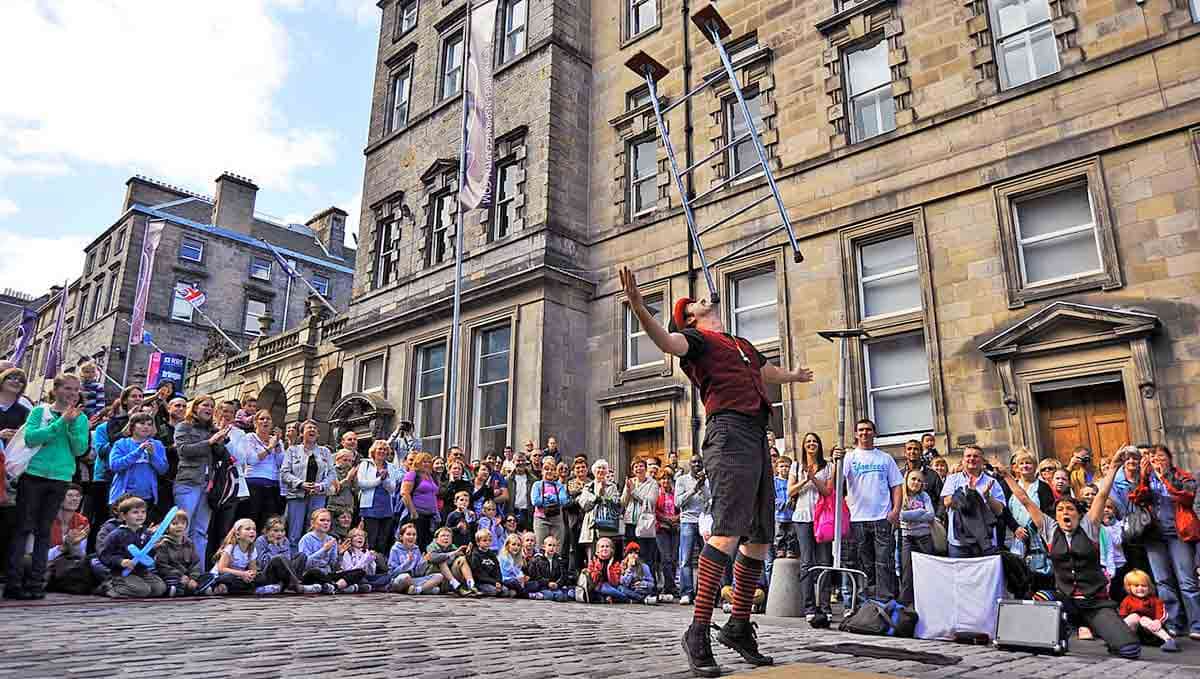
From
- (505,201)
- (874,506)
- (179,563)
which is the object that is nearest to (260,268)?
(505,201)

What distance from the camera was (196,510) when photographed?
9.14m

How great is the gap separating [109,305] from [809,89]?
4147 cm

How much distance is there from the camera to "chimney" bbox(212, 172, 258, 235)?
146 ft

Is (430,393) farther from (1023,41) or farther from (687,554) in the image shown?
(1023,41)

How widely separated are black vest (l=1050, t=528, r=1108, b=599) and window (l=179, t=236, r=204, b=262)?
44.8 metres

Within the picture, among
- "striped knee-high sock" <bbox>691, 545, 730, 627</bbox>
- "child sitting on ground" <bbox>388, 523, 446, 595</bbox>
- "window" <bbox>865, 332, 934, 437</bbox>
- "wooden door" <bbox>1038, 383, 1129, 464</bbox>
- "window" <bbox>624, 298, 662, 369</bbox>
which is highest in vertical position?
"window" <bbox>624, 298, 662, 369</bbox>

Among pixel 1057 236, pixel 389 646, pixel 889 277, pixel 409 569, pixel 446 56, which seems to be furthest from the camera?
pixel 446 56

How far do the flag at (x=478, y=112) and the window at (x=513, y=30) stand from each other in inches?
111

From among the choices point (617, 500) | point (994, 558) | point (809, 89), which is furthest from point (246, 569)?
point (809, 89)

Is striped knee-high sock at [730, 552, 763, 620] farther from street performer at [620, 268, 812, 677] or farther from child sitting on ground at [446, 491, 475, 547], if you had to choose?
child sitting on ground at [446, 491, 475, 547]

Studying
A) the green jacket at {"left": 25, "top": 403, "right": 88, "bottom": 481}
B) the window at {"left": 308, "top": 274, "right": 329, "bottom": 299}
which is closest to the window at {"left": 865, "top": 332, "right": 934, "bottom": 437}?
the green jacket at {"left": 25, "top": 403, "right": 88, "bottom": 481}

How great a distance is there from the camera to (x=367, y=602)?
327 inches

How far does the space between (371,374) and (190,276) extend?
81.9ft

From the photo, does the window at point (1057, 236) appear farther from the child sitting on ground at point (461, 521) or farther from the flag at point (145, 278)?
the flag at point (145, 278)
